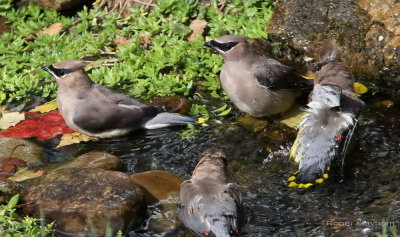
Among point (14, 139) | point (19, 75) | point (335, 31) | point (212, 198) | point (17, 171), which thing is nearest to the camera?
point (212, 198)

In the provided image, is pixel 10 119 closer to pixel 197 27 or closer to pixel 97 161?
pixel 97 161

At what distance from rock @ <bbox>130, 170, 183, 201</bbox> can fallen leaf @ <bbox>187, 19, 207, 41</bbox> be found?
3.07 m

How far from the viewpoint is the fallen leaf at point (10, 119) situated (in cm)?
746

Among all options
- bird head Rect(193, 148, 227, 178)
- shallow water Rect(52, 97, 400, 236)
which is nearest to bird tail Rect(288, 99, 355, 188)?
shallow water Rect(52, 97, 400, 236)

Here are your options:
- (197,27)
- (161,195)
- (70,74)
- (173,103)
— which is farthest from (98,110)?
(197,27)

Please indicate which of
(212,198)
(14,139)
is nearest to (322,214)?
(212,198)

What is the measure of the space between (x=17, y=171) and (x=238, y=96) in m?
2.14

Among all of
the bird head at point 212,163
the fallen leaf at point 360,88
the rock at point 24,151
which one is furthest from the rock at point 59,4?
the bird head at point 212,163

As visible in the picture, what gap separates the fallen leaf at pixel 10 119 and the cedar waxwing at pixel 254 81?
2.01 meters

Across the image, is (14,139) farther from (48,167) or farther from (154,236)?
(154,236)

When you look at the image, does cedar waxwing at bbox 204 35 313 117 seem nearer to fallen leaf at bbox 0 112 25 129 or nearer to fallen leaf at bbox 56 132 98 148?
fallen leaf at bbox 56 132 98 148

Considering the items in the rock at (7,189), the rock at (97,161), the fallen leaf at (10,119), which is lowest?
the fallen leaf at (10,119)

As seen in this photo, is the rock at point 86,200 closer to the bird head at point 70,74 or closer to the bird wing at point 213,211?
the bird wing at point 213,211

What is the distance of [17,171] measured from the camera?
21.1 feet
